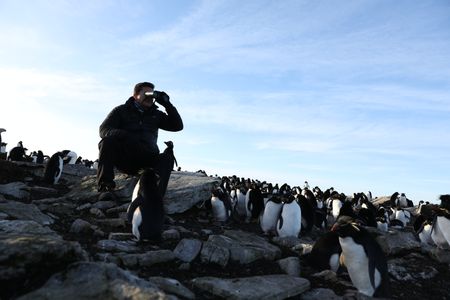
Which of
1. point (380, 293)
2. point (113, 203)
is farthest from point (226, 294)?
point (113, 203)

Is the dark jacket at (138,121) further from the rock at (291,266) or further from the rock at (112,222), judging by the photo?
the rock at (291,266)

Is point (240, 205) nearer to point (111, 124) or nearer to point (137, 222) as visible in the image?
point (111, 124)

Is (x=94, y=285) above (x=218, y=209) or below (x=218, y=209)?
below

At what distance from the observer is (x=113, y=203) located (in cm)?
780

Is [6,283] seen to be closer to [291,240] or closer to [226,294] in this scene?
[226,294]

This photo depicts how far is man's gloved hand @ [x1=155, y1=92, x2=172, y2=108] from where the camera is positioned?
7.28 m

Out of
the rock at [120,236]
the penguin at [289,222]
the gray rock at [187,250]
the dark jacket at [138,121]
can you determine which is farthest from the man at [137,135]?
the penguin at [289,222]

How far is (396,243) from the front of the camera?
8.23 meters

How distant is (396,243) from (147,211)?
472cm

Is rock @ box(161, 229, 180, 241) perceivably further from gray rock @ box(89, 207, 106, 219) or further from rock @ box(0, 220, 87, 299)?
rock @ box(0, 220, 87, 299)

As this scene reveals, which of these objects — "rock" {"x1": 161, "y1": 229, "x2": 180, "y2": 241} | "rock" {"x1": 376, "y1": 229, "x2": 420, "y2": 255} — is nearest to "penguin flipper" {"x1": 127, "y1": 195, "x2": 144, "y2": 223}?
"rock" {"x1": 161, "y1": 229, "x2": 180, "y2": 241}

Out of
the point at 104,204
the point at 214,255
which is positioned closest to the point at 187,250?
the point at 214,255

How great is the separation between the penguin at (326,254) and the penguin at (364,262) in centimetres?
54

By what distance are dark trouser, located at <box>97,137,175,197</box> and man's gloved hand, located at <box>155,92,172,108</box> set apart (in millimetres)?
704
